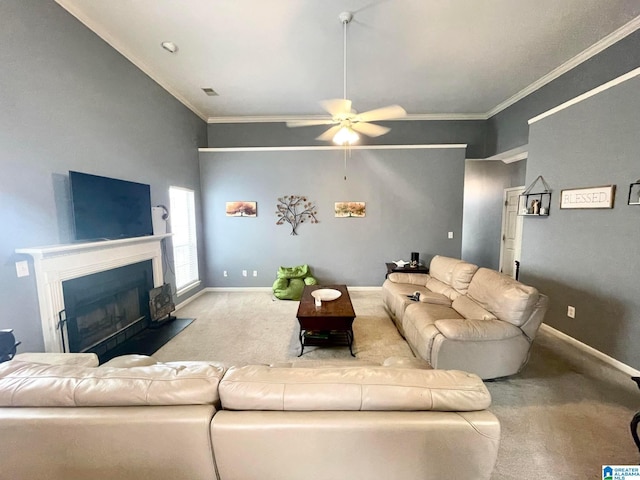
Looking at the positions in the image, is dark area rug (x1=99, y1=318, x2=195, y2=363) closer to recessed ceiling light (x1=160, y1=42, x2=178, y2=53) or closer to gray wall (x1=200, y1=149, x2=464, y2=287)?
gray wall (x1=200, y1=149, x2=464, y2=287)

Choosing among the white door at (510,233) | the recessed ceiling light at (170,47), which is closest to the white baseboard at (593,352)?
the white door at (510,233)

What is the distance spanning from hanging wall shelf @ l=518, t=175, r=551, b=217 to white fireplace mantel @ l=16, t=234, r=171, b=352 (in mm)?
5301

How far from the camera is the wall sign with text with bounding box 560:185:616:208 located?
2.74 m

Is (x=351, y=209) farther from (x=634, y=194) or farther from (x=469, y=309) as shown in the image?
(x=634, y=194)

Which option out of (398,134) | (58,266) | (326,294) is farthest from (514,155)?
(58,266)

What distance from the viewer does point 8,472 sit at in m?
1.09

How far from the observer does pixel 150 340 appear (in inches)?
130

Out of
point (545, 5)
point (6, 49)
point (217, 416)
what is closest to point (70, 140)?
point (6, 49)

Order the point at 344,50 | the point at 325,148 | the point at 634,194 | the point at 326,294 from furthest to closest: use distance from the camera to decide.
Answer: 1. the point at 325,148
2. the point at 326,294
3. the point at 344,50
4. the point at 634,194

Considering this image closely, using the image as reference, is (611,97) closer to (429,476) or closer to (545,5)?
(545,5)

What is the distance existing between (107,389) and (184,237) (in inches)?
168

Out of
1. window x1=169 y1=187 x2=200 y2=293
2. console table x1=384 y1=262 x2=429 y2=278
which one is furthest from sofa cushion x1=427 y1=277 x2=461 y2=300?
window x1=169 y1=187 x2=200 y2=293

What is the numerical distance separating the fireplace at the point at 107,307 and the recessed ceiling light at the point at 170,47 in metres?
2.68

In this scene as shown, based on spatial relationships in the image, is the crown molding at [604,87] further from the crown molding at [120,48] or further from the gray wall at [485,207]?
the crown molding at [120,48]
